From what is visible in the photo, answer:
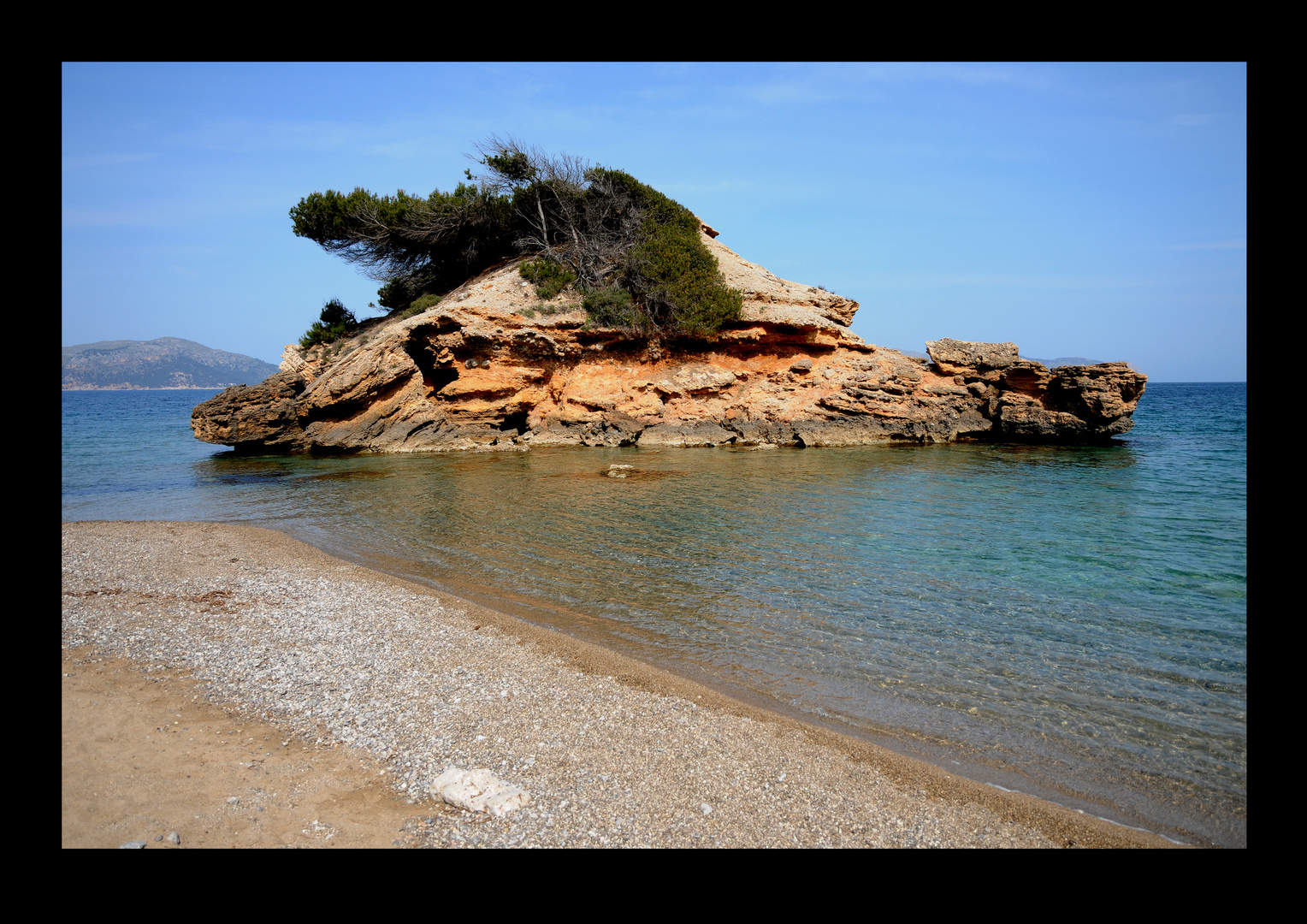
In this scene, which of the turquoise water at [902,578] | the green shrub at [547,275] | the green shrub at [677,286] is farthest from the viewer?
the green shrub at [547,275]

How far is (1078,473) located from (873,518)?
28.8 ft

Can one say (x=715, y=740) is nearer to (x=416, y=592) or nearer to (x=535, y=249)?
(x=416, y=592)

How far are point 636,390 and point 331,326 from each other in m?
14.0

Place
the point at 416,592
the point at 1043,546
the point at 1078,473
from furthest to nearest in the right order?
the point at 1078,473
the point at 1043,546
the point at 416,592

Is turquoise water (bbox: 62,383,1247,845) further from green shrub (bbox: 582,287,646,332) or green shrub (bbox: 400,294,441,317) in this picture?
green shrub (bbox: 400,294,441,317)

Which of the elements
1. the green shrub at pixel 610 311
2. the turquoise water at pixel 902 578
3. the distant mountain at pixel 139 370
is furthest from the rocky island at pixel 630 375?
the distant mountain at pixel 139 370

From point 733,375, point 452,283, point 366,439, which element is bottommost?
point 366,439

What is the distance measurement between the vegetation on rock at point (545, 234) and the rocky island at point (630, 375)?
118 mm

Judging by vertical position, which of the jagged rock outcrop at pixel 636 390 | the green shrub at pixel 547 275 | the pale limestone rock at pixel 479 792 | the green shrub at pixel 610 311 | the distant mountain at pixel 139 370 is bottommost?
the pale limestone rock at pixel 479 792

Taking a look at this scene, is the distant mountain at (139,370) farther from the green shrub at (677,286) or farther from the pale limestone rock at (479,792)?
the pale limestone rock at (479,792)

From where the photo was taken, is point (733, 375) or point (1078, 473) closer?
point (1078, 473)

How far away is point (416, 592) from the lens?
26.5ft

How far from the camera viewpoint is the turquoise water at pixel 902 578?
15.6ft
